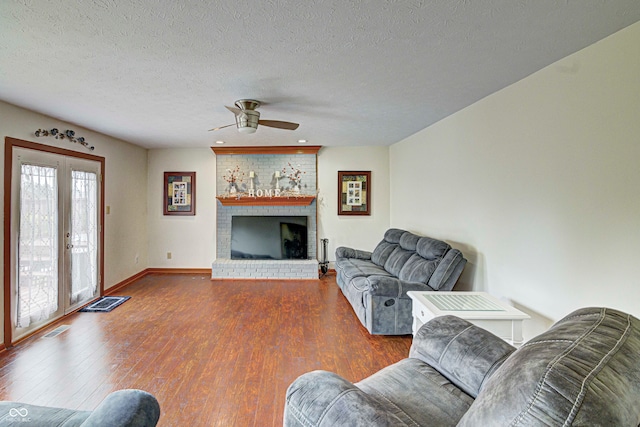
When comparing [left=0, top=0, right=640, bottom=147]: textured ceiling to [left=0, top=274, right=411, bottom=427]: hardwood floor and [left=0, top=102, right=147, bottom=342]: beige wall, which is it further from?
[left=0, top=274, right=411, bottom=427]: hardwood floor

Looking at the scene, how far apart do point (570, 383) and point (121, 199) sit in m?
5.82

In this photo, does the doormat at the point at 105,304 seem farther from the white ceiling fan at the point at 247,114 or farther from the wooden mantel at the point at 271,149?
the white ceiling fan at the point at 247,114

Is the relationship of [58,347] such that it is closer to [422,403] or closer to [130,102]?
[130,102]

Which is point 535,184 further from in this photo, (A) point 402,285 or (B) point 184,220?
(B) point 184,220

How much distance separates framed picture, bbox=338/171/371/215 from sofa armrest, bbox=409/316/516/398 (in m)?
4.20

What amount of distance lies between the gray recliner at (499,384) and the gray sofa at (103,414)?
53 cm

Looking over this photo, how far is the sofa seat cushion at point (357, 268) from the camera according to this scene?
4025 millimetres

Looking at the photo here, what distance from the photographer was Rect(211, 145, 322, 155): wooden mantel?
5750 millimetres

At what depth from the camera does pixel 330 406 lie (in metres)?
1.15

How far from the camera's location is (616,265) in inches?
70.1

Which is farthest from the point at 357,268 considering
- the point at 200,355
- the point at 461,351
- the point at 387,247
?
the point at 461,351

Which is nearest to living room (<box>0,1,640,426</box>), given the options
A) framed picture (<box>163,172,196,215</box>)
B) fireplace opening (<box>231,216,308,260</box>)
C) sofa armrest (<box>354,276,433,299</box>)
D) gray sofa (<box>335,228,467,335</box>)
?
gray sofa (<box>335,228,467,335</box>)

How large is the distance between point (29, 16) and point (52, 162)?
2.58 m

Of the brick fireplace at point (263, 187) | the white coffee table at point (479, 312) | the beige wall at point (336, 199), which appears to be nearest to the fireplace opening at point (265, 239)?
the brick fireplace at point (263, 187)
